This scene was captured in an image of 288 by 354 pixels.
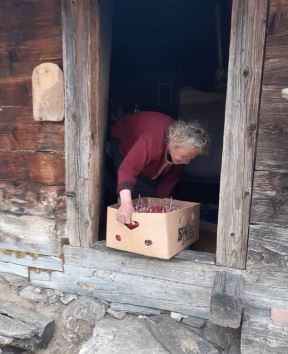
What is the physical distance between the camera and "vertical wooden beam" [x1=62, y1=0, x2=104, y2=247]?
107 inches

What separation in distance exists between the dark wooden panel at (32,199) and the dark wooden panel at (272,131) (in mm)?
1564

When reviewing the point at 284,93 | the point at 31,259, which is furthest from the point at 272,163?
the point at 31,259

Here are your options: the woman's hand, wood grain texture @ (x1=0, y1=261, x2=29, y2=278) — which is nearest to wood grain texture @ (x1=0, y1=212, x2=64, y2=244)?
wood grain texture @ (x1=0, y1=261, x2=29, y2=278)

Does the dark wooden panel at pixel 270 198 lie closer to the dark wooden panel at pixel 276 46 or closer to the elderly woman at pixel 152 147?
the elderly woman at pixel 152 147

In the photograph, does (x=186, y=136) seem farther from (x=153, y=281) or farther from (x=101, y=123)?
(x=153, y=281)

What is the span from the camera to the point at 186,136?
9.32 feet

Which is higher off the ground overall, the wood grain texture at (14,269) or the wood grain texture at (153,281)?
the wood grain texture at (153,281)

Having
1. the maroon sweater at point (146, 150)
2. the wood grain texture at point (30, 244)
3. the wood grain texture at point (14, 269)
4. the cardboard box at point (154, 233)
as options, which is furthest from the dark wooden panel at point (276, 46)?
the wood grain texture at point (14, 269)

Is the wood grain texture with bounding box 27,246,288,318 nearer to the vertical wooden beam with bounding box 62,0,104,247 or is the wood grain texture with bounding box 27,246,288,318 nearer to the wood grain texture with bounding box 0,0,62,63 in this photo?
the vertical wooden beam with bounding box 62,0,104,247

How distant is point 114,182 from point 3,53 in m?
1.64

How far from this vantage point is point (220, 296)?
7.95 ft

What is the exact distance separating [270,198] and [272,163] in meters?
0.23

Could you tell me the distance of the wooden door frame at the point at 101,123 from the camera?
92.3 inches

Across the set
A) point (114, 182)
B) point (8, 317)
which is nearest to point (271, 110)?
point (114, 182)
